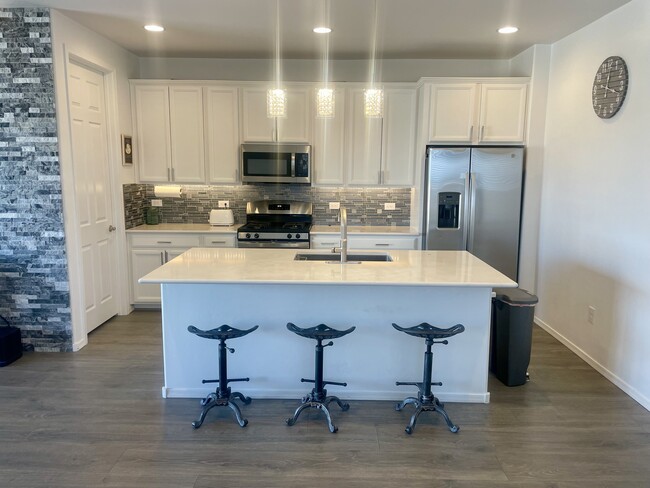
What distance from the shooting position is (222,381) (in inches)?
117

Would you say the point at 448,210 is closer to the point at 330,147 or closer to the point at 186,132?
the point at 330,147

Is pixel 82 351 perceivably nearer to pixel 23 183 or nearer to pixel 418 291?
pixel 23 183

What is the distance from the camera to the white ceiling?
A: 11.4 feet

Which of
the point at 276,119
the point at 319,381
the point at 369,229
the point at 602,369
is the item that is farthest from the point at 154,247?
the point at 602,369

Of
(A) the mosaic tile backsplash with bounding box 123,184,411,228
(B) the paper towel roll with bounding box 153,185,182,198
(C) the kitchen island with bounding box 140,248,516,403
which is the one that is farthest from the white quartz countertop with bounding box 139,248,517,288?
(B) the paper towel roll with bounding box 153,185,182,198

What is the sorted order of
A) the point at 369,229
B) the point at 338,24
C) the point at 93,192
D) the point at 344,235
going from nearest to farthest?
the point at 344,235, the point at 338,24, the point at 93,192, the point at 369,229

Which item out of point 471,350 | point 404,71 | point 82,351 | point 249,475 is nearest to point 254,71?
point 404,71

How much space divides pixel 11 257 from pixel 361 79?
3798 mm

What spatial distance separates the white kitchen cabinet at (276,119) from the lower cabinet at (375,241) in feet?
3.53

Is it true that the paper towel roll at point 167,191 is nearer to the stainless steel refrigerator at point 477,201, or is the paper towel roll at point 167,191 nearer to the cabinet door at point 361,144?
the cabinet door at point 361,144

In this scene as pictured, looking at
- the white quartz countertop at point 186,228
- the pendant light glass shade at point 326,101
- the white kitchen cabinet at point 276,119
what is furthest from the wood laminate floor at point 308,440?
the white kitchen cabinet at point 276,119

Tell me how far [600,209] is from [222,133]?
366 cm

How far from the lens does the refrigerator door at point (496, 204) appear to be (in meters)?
4.65

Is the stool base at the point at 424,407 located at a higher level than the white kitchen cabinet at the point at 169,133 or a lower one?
lower
